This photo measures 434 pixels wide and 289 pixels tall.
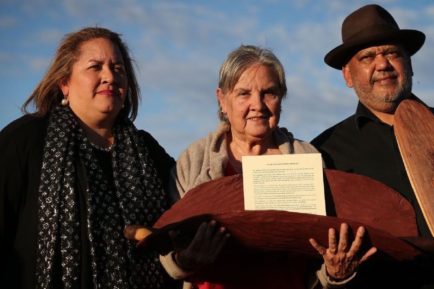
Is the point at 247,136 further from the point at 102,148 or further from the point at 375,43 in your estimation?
the point at 375,43

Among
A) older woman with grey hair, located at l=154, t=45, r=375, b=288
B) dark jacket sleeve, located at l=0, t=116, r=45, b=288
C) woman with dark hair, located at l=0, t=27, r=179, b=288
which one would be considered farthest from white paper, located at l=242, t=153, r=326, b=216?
dark jacket sleeve, located at l=0, t=116, r=45, b=288

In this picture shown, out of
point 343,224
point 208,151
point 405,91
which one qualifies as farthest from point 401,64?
point 343,224

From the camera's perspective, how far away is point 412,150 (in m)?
3.73

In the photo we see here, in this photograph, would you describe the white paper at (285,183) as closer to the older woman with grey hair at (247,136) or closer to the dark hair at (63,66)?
the older woman with grey hair at (247,136)

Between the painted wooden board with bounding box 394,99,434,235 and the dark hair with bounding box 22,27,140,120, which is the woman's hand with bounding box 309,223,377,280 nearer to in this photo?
the painted wooden board with bounding box 394,99,434,235

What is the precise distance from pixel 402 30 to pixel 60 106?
234 centimetres

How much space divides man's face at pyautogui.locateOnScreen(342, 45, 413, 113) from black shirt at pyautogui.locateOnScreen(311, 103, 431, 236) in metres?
0.12

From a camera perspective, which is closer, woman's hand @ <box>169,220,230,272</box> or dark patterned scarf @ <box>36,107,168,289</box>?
woman's hand @ <box>169,220,230,272</box>

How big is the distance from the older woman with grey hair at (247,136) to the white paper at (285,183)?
369 mm

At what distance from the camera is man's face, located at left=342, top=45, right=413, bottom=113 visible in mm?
4320

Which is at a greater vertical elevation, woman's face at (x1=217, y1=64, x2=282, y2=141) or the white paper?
woman's face at (x1=217, y1=64, x2=282, y2=141)

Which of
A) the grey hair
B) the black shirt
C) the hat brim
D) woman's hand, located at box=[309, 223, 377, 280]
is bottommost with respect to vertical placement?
woman's hand, located at box=[309, 223, 377, 280]

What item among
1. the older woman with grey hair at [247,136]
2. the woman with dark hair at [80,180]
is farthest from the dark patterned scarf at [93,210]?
the older woman with grey hair at [247,136]

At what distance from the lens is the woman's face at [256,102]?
3824mm
